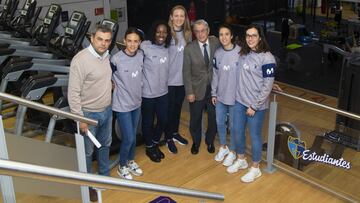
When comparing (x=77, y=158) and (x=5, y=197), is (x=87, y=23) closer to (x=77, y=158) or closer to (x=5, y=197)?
(x=77, y=158)

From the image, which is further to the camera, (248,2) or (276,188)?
(248,2)

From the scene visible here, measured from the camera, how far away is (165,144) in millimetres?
4961

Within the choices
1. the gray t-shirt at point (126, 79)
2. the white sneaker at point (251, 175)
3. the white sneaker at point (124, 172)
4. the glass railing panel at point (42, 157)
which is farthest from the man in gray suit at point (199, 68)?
the glass railing panel at point (42, 157)

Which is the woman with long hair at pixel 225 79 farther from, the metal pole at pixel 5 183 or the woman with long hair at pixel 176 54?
the metal pole at pixel 5 183

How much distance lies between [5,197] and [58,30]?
513 cm

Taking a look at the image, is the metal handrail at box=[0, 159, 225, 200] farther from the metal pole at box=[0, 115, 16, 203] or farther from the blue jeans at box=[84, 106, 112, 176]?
the blue jeans at box=[84, 106, 112, 176]

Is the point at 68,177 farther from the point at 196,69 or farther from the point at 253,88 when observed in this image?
the point at 196,69

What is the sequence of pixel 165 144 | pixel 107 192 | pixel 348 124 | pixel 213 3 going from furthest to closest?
pixel 213 3, pixel 348 124, pixel 165 144, pixel 107 192

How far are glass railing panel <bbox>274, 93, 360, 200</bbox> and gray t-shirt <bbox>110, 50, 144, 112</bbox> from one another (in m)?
1.45

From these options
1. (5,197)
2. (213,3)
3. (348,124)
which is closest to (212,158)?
(348,124)

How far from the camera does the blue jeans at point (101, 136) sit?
3596mm

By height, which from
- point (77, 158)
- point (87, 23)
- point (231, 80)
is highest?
point (87, 23)

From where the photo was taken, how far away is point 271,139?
4.23 metres

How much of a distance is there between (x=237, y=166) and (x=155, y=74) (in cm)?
131
